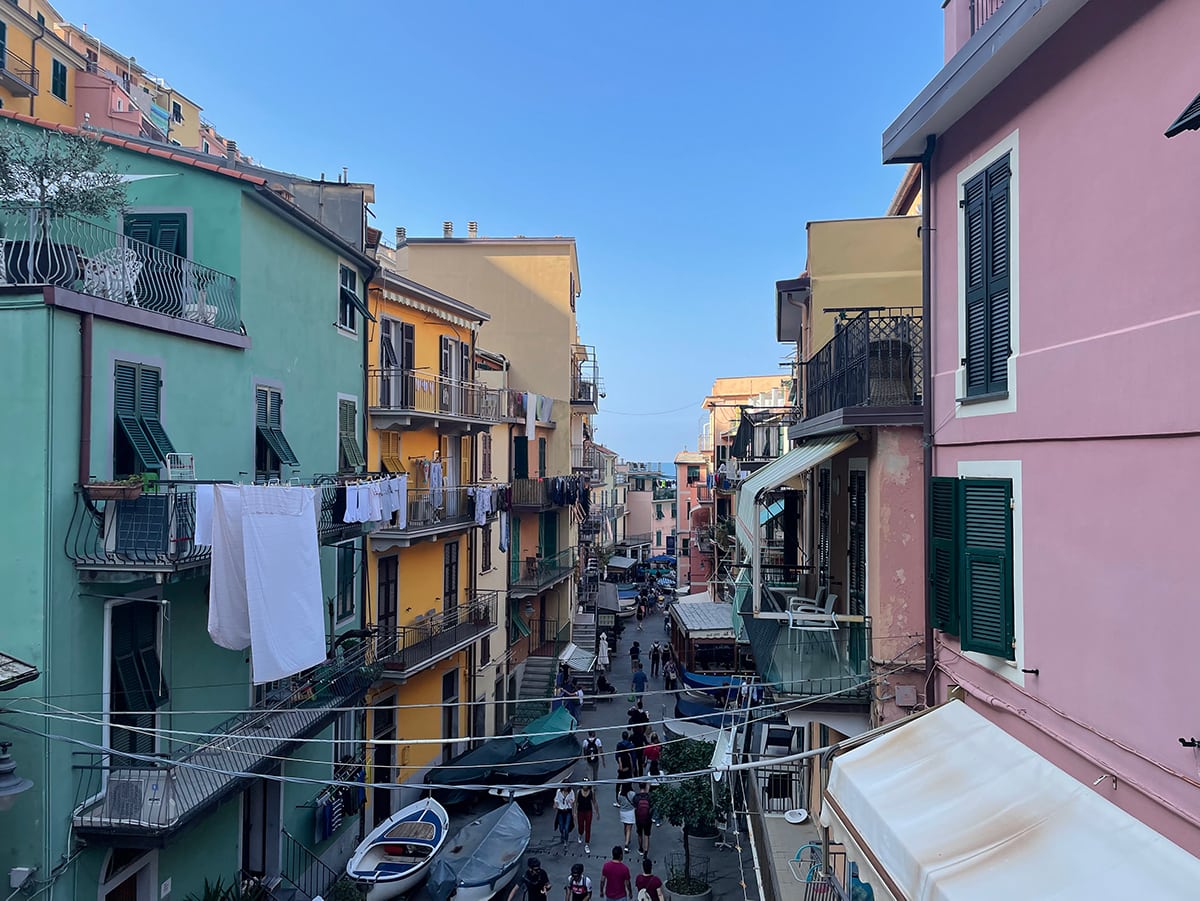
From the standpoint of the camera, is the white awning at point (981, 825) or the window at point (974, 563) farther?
the window at point (974, 563)

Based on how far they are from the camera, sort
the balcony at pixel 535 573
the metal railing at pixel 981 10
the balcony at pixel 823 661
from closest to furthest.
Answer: the metal railing at pixel 981 10 < the balcony at pixel 823 661 < the balcony at pixel 535 573

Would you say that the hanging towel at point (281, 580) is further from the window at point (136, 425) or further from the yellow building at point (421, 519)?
the yellow building at point (421, 519)

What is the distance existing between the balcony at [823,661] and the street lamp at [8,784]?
842 centimetres

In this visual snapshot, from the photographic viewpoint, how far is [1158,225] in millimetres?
5832

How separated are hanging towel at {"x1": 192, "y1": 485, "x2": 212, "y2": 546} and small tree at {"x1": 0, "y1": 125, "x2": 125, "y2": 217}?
358 centimetres

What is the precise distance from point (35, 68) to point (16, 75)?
1.80 m

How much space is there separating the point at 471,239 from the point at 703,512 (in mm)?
24749

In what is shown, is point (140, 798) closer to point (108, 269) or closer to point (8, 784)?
point (8, 784)

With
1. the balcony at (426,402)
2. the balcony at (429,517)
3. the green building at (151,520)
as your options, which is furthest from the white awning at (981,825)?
the balcony at (426,402)

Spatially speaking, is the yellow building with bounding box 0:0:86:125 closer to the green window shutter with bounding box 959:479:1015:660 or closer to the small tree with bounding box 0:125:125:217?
the small tree with bounding box 0:125:125:217

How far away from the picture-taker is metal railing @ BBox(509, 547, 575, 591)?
105 ft

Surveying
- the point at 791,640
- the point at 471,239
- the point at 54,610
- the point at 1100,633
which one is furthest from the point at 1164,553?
the point at 471,239

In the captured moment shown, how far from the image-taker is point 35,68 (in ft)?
107

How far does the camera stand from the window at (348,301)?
1794 centimetres
